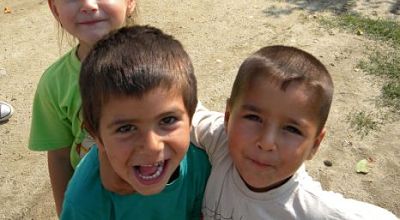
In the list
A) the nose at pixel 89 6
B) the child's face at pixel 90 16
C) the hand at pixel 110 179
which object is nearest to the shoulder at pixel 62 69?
the child's face at pixel 90 16

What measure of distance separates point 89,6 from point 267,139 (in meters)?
0.94

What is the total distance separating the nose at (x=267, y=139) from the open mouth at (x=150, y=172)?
35 cm

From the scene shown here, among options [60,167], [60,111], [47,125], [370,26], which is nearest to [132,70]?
[60,111]

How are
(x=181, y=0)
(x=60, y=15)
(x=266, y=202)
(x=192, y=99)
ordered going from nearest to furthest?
(x=192, y=99)
(x=266, y=202)
(x=60, y=15)
(x=181, y=0)

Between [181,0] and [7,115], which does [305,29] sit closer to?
[181,0]

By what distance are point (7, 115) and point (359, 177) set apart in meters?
3.01

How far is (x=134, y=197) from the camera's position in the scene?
1799mm

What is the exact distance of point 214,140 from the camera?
2.01m

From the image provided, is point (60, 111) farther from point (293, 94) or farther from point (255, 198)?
point (293, 94)

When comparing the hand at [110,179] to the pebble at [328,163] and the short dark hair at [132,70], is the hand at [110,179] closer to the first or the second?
the short dark hair at [132,70]

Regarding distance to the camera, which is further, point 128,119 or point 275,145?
point 275,145

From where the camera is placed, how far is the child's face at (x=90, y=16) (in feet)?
7.00

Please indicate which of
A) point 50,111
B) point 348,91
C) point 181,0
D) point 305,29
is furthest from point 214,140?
point 181,0

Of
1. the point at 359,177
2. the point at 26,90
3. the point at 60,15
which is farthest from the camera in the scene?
the point at 26,90
